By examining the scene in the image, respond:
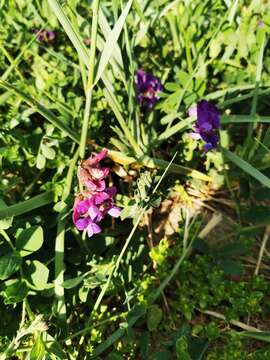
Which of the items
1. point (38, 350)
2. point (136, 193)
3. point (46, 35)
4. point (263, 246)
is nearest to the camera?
point (38, 350)

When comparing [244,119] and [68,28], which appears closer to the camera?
[68,28]

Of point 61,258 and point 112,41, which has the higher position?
point 112,41

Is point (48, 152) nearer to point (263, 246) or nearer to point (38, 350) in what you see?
point (38, 350)

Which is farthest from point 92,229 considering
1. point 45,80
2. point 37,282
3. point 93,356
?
point 45,80

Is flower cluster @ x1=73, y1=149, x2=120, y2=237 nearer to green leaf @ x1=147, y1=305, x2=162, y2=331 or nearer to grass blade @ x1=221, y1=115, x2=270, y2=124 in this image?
green leaf @ x1=147, y1=305, x2=162, y2=331

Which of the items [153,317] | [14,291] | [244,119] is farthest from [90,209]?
[244,119]

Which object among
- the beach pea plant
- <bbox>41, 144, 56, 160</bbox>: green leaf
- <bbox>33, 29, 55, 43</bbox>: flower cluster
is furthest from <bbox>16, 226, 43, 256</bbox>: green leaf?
<bbox>33, 29, 55, 43</bbox>: flower cluster

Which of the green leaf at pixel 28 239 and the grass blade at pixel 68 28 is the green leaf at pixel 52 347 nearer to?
the green leaf at pixel 28 239
